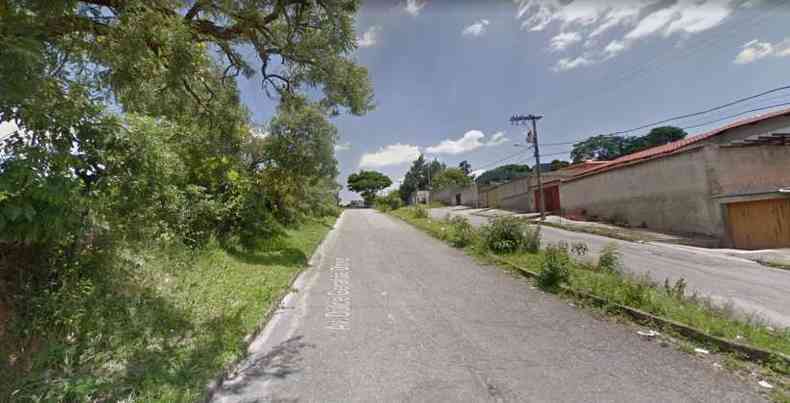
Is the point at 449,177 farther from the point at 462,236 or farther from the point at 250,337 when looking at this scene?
the point at 250,337

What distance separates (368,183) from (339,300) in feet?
205

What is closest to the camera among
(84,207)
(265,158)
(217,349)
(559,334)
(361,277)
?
(84,207)

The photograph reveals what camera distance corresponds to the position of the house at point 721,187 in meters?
11.2

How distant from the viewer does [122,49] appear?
3457 mm

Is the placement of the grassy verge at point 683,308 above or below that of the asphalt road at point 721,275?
above

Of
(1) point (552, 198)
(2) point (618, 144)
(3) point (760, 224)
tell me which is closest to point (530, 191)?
(1) point (552, 198)

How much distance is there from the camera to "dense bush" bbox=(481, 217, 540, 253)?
8672 mm

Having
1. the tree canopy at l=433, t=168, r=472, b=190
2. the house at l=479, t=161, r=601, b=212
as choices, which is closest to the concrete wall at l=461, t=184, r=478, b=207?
the house at l=479, t=161, r=601, b=212

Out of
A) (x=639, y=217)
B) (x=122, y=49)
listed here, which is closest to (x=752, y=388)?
(x=122, y=49)

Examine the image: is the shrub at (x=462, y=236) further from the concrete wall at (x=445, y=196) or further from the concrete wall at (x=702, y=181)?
the concrete wall at (x=445, y=196)

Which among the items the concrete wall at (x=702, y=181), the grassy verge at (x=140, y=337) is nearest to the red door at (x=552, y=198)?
the concrete wall at (x=702, y=181)

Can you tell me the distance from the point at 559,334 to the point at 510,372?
129 centimetres

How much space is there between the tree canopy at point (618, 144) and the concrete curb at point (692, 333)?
165 ft

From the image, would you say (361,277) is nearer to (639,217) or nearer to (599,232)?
(599,232)
